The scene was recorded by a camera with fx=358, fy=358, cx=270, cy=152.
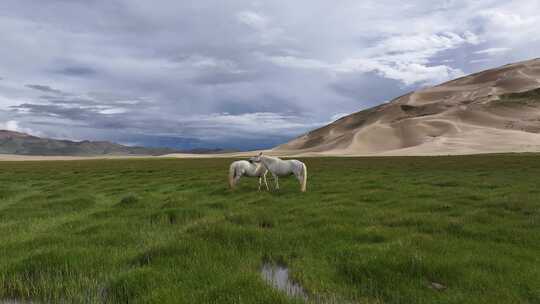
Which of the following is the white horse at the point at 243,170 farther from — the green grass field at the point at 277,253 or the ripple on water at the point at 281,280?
the ripple on water at the point at 281,280

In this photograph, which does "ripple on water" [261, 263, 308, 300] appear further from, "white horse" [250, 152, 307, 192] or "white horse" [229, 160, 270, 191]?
"white horse" [229, 160, 270, 191]

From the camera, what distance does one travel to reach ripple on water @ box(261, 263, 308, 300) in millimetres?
6629

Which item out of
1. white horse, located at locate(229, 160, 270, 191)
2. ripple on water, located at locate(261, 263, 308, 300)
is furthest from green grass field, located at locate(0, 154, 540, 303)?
white horse, located at locate(229, 160, 270, 191)

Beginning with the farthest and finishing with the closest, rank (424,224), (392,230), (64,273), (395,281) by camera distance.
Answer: (424,224) < (392,230) < (64,273) < (395,281)

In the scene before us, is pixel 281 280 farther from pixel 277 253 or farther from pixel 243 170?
pixel 243 170

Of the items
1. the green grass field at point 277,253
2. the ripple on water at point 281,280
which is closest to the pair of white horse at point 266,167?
the green grass field at point 277,253

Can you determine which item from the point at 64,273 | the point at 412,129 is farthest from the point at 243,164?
the point at 412,129

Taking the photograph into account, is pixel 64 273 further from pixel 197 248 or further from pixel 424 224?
pixel 424 224

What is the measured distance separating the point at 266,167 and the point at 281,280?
581 inches

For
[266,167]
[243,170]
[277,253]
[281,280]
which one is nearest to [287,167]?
[266,167]

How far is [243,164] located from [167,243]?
13096mm

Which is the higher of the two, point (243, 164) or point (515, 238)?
point (243, 164)

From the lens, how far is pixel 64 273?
7.55m

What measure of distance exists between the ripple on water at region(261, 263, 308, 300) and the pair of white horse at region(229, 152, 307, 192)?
41.1ft
